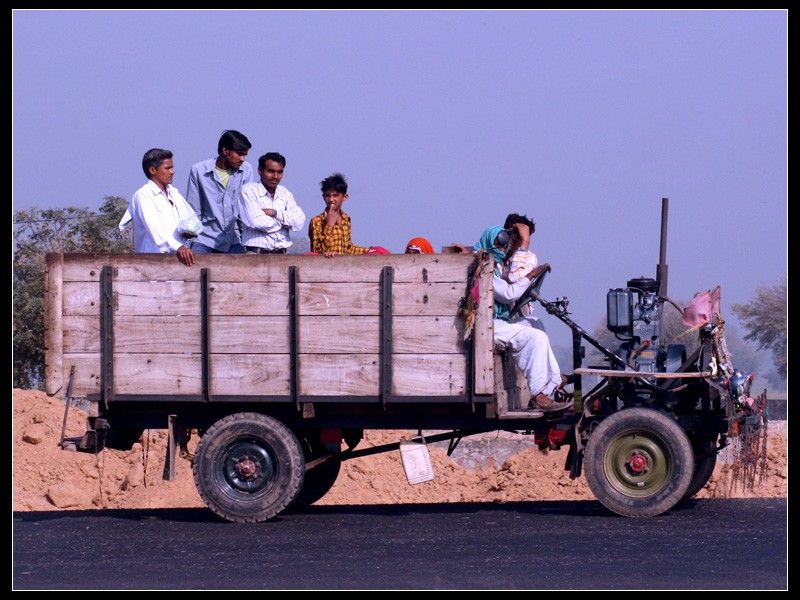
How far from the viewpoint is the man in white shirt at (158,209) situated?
10.3 meters

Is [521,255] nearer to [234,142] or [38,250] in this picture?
[234,142]

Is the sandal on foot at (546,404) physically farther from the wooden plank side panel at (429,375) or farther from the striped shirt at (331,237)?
the striped shirt at (331,237)

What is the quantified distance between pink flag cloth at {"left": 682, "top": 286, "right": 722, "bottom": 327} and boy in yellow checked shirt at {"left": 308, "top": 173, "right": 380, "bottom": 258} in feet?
8.79

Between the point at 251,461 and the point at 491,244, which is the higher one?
the point at 491,244

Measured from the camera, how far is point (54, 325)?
10.0m

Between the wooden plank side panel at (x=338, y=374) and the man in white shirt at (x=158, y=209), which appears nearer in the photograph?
the wooden plank side panel at (x=338, y=374)

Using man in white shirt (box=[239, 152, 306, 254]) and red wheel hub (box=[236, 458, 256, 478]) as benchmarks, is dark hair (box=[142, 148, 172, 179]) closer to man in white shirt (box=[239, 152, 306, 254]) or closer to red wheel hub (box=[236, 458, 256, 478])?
man in white shirt (box=[239, 152, 306, 254])

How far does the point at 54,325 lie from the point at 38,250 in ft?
49.6

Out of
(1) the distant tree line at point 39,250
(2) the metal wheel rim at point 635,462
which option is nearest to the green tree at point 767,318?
(1) the distant tree line at point 39,250

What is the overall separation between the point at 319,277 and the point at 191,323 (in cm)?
106

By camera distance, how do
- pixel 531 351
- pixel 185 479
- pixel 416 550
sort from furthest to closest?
1. pixel 185 479
2. pixel 531 351
3. pixel 416 550

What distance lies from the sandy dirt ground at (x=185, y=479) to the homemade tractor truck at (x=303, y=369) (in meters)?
5.90

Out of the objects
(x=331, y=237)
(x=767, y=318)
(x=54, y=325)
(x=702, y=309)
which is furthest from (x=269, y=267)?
(x=767, y=318)

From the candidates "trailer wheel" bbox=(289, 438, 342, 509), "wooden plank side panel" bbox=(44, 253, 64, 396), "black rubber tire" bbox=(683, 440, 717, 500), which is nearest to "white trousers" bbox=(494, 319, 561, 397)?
"black rubber tire" bbox=(683, 440, 717, 500)
